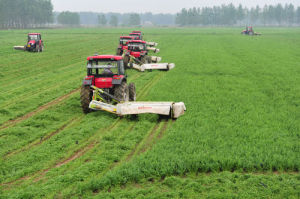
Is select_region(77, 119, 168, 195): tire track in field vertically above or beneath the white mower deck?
beneath

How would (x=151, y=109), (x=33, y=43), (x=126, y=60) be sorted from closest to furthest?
(x=151, y=109) → (x=126, y=60) → (x=33, y=43)

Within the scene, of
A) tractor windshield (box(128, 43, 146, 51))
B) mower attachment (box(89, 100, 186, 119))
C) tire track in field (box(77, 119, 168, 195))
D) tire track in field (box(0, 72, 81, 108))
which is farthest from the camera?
tractor windshield (box(128, 43, 146, 51))

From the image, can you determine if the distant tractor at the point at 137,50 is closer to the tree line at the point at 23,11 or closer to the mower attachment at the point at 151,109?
the mower attachment at the point at 151,109

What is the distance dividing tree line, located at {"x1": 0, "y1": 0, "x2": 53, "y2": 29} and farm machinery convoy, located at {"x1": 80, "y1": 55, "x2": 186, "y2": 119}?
92.7 meters

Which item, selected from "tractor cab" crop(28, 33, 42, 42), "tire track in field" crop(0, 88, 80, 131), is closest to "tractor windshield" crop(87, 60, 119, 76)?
"tire track in field" crop(0, 88, 80, 131)

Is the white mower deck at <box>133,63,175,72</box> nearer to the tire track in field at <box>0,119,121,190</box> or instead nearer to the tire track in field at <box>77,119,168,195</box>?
the tire track in field at <box>77,119,168,195</box>

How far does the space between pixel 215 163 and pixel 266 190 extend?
3.60ft

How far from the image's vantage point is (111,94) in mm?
10125

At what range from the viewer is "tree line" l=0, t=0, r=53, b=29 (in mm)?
97500

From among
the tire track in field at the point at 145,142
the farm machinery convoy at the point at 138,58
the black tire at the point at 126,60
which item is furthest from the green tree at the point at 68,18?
the tire track in field at the point at 145,142

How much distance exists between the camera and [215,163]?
5848mm

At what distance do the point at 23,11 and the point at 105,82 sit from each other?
367 ft

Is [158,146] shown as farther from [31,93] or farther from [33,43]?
[33,43]

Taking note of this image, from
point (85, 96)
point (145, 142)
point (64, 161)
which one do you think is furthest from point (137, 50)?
point (64, 161)
